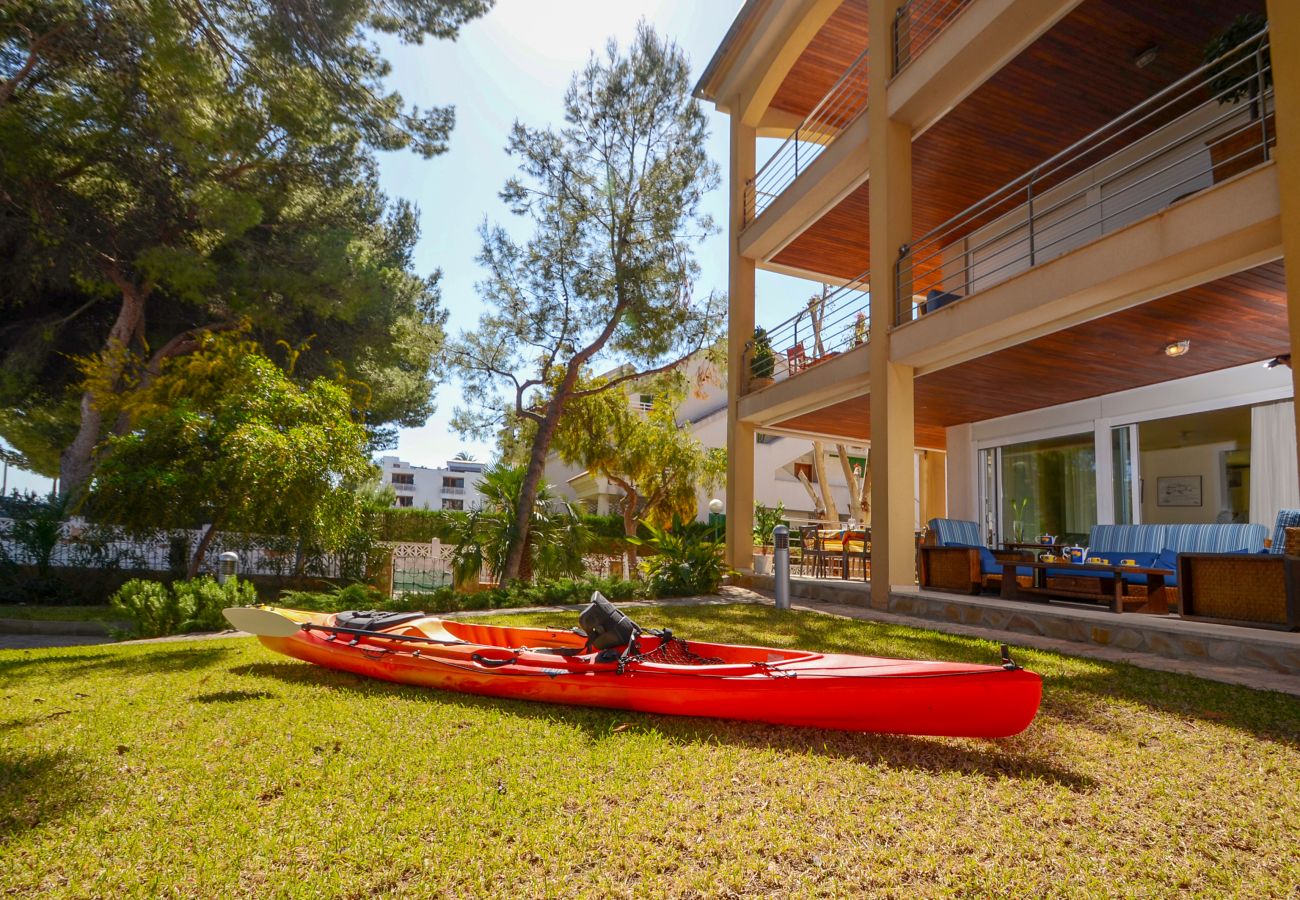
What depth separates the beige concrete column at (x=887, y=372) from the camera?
29.3 feet

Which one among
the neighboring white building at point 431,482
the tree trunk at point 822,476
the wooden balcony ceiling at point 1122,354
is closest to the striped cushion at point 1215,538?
the wooden balcony ceiling at point 1122,354

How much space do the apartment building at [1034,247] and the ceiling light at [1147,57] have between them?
3cm

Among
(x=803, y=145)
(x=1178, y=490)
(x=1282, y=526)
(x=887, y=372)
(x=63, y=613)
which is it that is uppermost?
(x=803, y=145)

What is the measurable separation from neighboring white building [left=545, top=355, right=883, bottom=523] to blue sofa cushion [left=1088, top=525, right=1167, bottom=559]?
48.8ft

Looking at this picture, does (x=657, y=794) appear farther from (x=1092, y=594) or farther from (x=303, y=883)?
(x=1092, y=594)

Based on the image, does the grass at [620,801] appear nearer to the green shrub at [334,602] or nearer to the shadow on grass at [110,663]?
the shadow on grass at [110,663]

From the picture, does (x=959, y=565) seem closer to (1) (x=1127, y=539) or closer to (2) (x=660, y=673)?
(1) (x=1127, y=539)

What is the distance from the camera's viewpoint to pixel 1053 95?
8508 millimetres

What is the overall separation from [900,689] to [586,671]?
165cm

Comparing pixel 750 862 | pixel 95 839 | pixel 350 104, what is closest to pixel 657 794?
pixel 750 862

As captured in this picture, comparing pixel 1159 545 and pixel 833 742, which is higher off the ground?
pixel 1159 545

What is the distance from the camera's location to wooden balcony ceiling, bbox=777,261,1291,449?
22.2ft

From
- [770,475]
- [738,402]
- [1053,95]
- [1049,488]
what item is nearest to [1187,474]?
[1049,488]

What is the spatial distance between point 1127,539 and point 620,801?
28.9 feet
